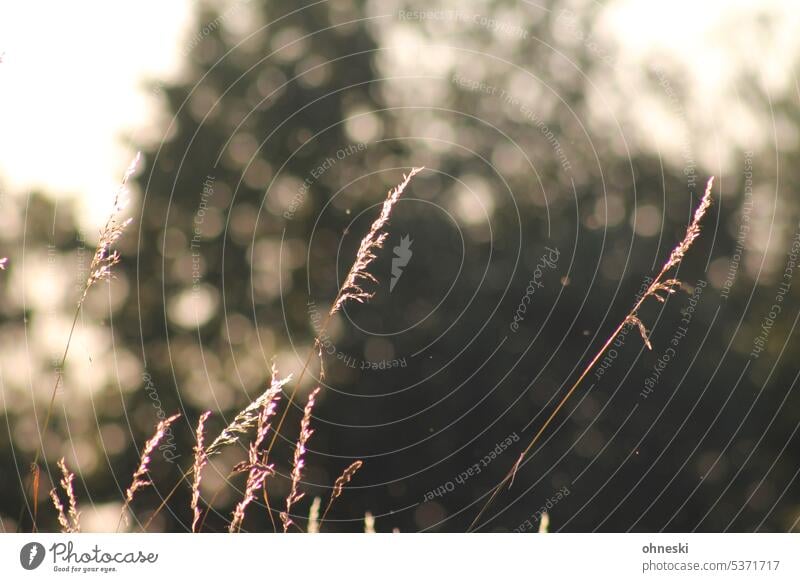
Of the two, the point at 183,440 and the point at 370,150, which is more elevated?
the point at 370,150

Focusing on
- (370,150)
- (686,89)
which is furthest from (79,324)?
(686,89)

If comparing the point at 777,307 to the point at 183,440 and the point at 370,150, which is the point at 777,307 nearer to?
the point at 370,150

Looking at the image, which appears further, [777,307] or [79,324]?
[777,307]

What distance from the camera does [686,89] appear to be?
909 centimetres

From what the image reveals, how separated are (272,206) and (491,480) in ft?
16.1

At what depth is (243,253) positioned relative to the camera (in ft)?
39.9

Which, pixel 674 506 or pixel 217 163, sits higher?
pixel 217 163
